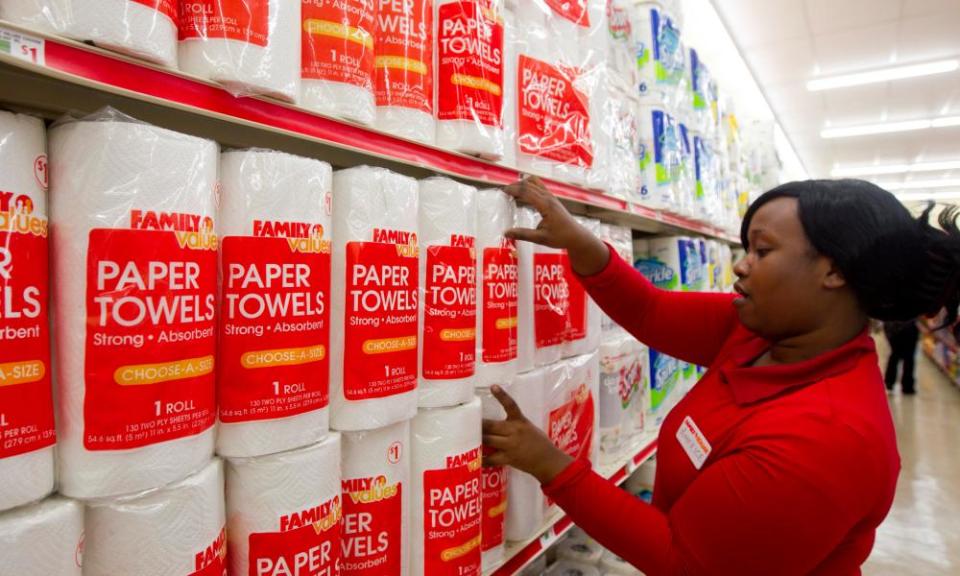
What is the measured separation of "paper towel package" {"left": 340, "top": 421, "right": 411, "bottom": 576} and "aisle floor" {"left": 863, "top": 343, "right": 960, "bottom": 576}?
3.29m

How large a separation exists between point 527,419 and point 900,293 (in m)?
0.73

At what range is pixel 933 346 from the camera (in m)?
9.46

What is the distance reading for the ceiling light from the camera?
5.41m

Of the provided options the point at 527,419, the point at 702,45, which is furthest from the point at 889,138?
the point at 527,419

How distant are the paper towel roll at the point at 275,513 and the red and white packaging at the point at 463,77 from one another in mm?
562

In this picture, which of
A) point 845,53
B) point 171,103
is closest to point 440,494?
point 171,103

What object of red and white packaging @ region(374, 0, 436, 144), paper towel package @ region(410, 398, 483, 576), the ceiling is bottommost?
paper towel package @ region(410, 398, 483, 576)

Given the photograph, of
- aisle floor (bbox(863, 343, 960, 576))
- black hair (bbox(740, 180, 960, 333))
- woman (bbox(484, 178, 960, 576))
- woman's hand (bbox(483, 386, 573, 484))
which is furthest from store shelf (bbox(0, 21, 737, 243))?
aisle floor (bbox(863, 343, 960, 576))

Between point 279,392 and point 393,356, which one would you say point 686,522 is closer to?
point 393,356

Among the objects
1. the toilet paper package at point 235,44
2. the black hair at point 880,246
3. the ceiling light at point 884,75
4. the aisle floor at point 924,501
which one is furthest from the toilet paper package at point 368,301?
the ceiling light at point 884,75

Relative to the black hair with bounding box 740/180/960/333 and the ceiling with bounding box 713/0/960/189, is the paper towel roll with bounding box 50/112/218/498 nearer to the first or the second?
the black hair with bounding box 740/180/960/333

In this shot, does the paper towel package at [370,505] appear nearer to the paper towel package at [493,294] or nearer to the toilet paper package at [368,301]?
the toilet paper package at [368,301]

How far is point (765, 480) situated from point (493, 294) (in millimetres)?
535

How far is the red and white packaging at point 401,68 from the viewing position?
84 centimetres
